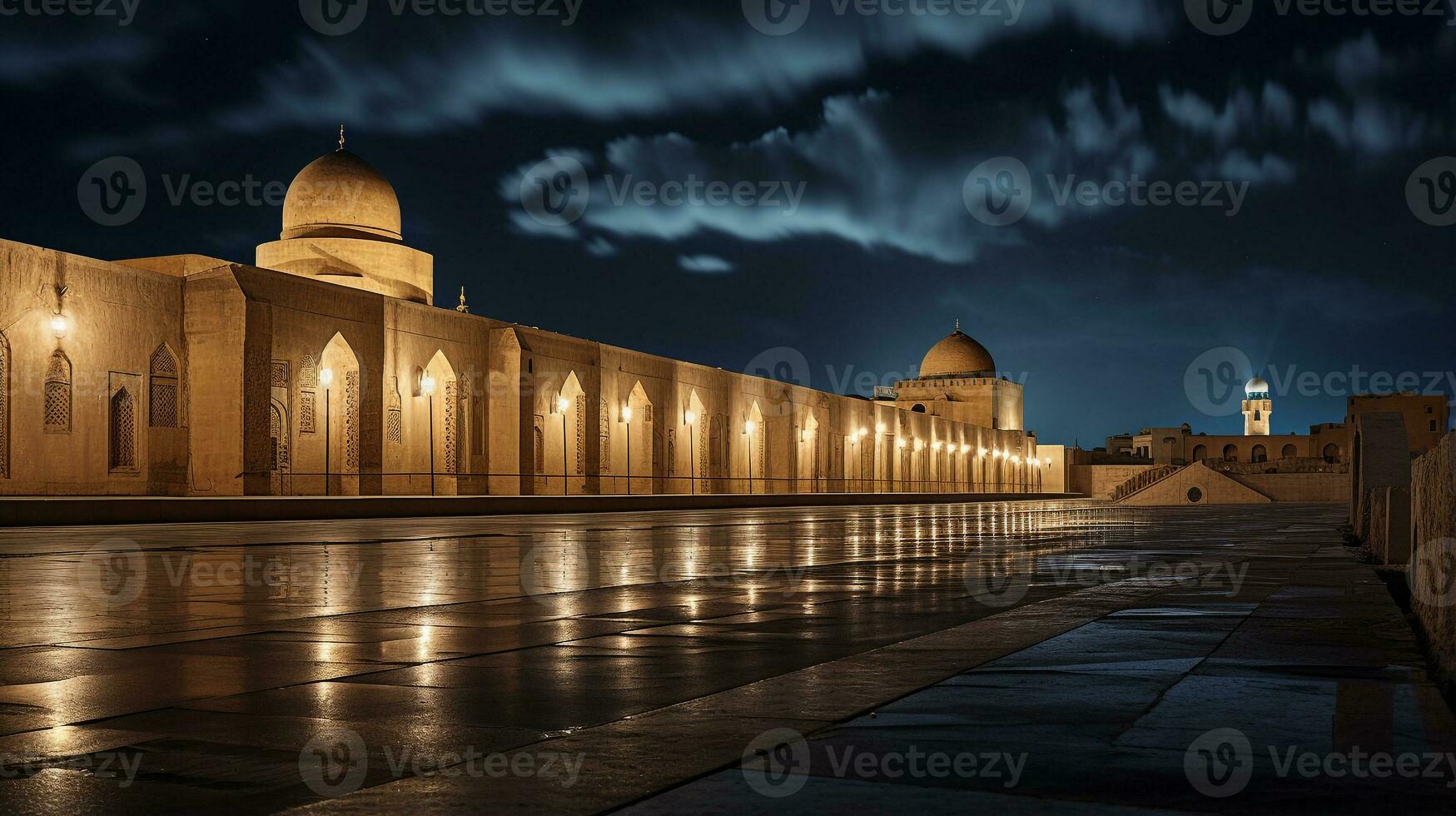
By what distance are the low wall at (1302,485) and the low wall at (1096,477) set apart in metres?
27.8

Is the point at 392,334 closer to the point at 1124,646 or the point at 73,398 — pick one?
the point at 73,398

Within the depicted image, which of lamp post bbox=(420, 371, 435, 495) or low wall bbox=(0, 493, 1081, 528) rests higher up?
lamp post bbox=(420, 371, 435, 495)

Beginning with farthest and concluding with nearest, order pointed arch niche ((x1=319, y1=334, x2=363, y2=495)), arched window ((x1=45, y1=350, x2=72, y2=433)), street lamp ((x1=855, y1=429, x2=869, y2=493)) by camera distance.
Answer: street lamp ((x1=855, y1=429, x2=869, y2=493)) < pointed arch niche ((x1=319, y1=334, x2=363, y2=495)) < arched window ((x1=45, y1=350, x2=72, y2=433))

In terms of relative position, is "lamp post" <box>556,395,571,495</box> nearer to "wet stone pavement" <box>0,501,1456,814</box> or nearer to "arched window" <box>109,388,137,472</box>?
"arched window" <box>109,388,137,472</box>

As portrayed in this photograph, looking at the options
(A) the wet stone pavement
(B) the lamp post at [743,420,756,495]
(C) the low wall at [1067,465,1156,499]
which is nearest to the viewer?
(A) the wet stone pavement

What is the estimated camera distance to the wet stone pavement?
2389mm

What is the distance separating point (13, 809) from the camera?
228 cm

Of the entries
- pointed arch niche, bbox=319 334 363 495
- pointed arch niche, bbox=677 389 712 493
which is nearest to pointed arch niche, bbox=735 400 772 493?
pointed arch niche, bbox=677 389 712 493

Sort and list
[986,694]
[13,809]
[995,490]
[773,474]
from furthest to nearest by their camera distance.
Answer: [995,490], [773,474], [986,694], [13,809]

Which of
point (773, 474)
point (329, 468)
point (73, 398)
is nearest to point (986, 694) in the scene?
point (73, 398)

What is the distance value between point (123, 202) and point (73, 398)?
6.79m

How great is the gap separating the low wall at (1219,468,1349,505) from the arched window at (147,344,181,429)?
5885 centimetres

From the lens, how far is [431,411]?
32.3 meters

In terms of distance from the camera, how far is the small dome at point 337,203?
41.4m
